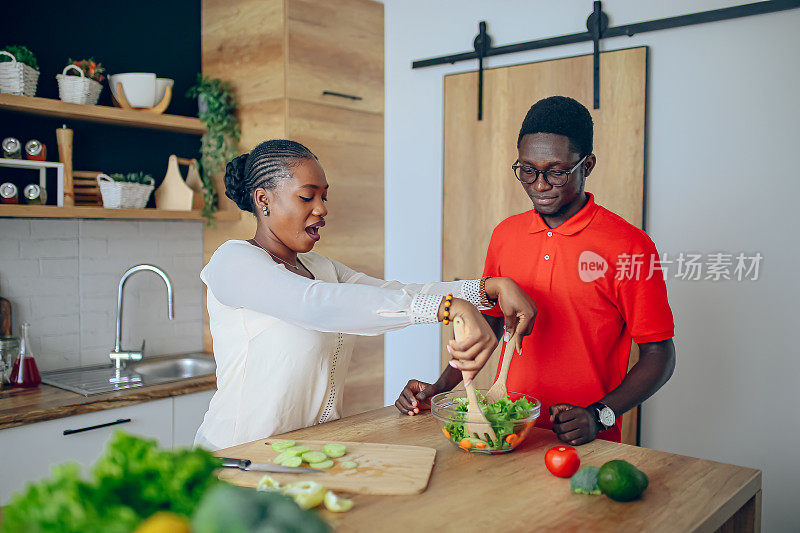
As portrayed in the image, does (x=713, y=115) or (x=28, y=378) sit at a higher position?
(x=713, y=115)

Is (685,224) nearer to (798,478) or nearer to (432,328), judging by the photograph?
(798,478)

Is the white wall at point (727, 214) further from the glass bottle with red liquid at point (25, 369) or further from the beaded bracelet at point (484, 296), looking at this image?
the glass bottle with red liquid at point (25, 369)

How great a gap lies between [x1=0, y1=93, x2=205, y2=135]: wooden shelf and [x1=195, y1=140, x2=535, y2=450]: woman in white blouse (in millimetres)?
1329

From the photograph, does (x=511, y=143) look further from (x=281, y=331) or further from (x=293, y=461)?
(x=293, y=461)

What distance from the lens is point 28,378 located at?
2.81 meters

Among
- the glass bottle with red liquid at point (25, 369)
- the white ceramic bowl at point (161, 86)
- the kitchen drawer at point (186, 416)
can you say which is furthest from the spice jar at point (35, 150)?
the kitchen drawer at point (186, 416)

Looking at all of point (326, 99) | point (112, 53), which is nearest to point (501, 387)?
point (326, 99)

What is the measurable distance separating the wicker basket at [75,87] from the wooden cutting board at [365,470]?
2.02 meters

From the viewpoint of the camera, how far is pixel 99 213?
9.59 ft

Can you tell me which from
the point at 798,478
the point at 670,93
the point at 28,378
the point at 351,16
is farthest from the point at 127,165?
the point at 798,478

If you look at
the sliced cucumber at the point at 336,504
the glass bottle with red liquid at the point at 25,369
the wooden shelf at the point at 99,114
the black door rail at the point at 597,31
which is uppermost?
the black door rail at the point at 597,31

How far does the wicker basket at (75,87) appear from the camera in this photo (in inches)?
113

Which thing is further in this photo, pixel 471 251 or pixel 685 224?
pixel 471 251

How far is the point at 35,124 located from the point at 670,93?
2.69m
